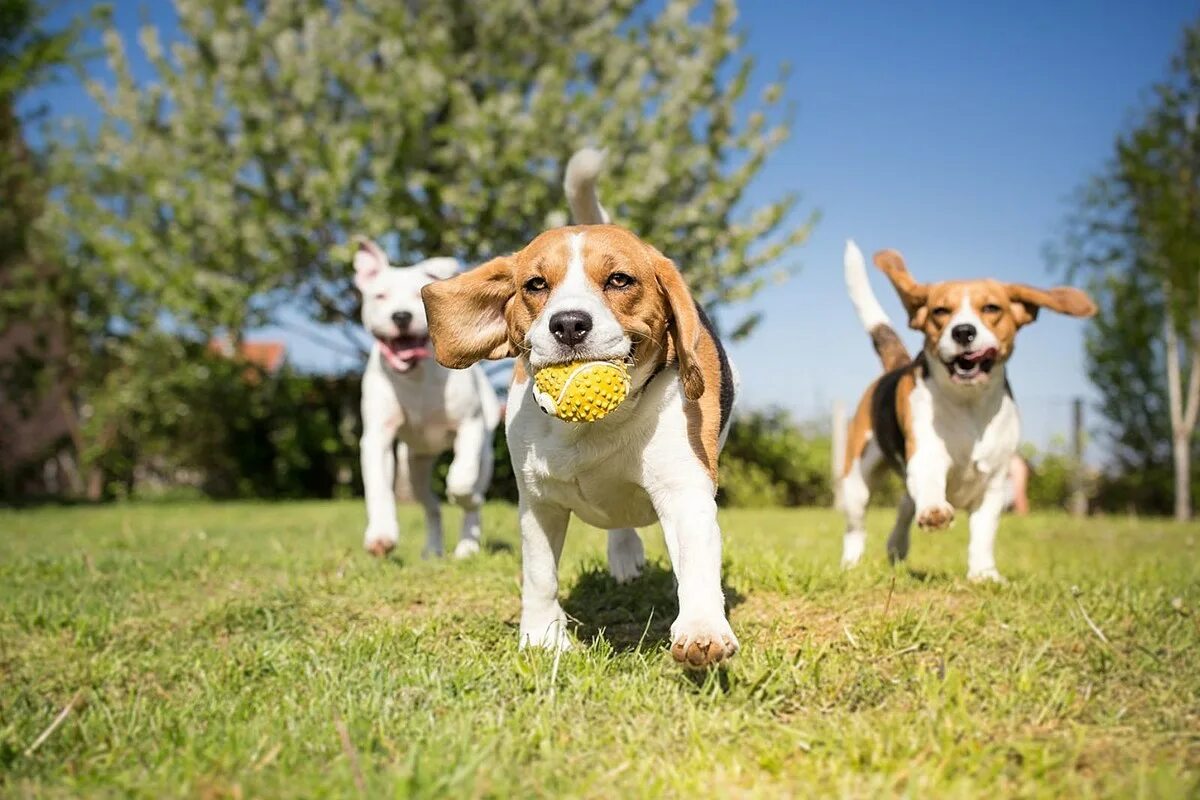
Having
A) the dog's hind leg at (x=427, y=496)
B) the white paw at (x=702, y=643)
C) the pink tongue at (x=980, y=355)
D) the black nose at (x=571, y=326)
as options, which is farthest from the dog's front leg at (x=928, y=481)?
the dog's hind leg at (x=427, y=496)

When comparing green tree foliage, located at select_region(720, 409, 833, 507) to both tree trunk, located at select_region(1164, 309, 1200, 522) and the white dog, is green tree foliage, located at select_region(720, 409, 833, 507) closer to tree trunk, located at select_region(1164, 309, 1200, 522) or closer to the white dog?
tree trunk, located at select_region(1164, 309, 1200, 522)

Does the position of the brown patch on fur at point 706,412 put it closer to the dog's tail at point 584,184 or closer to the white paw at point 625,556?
the dog's tail at point 584,184

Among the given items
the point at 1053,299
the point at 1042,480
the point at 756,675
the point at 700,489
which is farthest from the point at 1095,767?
the point at 1042,480

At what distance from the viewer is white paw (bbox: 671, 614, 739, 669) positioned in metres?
2.72

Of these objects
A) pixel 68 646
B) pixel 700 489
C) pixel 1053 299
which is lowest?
pixel 68 646

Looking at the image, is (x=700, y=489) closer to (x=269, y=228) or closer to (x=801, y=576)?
(x=801, y=576)

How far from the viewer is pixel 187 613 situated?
14.8 ft

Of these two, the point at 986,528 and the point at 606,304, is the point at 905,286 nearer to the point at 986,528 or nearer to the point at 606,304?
the point at 986,528

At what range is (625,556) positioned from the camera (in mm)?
4633

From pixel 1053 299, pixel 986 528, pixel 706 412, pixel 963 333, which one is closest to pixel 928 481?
pixel 986 528

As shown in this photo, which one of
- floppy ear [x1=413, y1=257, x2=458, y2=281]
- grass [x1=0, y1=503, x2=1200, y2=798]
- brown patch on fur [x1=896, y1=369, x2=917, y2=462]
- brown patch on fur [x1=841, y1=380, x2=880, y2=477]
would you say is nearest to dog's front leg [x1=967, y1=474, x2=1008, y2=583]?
grass [x1=0, y1=503, x2=1200, y2=798]

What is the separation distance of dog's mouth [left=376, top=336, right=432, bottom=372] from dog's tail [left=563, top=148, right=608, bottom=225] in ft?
6.26

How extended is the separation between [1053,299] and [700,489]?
121 inches

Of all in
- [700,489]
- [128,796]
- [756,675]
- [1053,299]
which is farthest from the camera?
[1053,299]
